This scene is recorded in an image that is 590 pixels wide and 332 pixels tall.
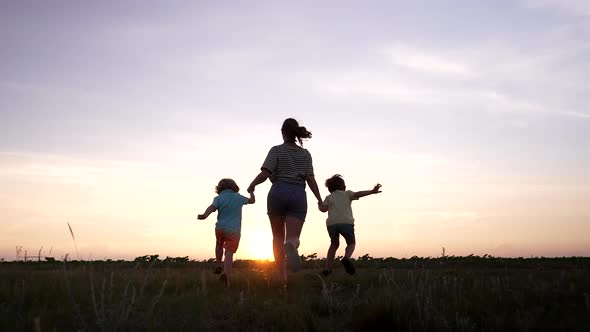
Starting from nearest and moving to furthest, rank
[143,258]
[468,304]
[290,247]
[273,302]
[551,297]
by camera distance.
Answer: [468,304], [551,297], [273,302], [290,247], [143,258]

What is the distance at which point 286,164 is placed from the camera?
8641 mm

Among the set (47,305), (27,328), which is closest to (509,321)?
(27,328)

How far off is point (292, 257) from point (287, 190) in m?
0.95

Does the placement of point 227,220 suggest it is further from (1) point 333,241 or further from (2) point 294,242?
(2) point 294,242

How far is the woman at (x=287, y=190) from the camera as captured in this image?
841cm

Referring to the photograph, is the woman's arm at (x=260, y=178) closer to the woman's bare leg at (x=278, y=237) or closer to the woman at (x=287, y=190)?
the woman at (x=287, y=190)

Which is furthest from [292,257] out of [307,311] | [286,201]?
[307,311]

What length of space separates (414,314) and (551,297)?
5.78 feet

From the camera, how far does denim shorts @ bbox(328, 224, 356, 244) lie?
11.9 meters

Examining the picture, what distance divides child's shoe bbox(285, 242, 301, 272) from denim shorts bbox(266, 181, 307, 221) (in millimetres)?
451

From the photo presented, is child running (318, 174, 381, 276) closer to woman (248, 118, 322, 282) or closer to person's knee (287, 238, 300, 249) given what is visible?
woman (248, 118, 322, 282)

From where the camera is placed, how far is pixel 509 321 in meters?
4.57

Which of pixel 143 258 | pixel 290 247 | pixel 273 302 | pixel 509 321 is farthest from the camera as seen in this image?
pixel 143 258

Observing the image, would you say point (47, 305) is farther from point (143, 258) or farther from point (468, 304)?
point (143, 258)
